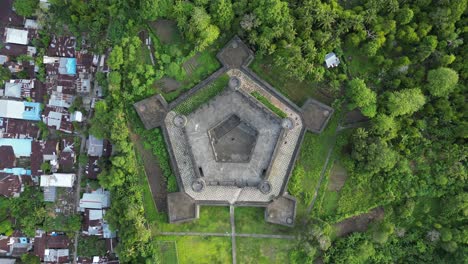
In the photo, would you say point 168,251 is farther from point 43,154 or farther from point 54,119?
point 54,119

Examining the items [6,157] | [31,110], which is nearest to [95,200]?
[6,157]

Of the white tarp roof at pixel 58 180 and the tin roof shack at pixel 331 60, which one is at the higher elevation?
the tin roof shack at pixel 331 60

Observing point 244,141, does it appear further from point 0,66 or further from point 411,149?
point 0,66

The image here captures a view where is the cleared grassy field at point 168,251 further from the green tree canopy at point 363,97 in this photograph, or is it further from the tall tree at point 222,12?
the green tree canopy at point 363,97

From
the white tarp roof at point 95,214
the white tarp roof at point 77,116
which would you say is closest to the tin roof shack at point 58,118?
the white tarp roof at point 77,116

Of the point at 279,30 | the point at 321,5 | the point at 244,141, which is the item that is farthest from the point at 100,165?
the point at 321,5

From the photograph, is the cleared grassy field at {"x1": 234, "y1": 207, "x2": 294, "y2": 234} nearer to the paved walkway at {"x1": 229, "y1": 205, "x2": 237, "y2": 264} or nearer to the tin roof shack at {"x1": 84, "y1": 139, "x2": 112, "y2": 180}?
the paved walkway at {"x1": 229, "y1": 205, "x2": 237, "y2": 264}

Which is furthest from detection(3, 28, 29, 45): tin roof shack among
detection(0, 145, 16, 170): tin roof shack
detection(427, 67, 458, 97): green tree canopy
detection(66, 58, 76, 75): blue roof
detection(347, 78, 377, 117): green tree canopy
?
detection(427, 67, 458, 97): green tree canopy
